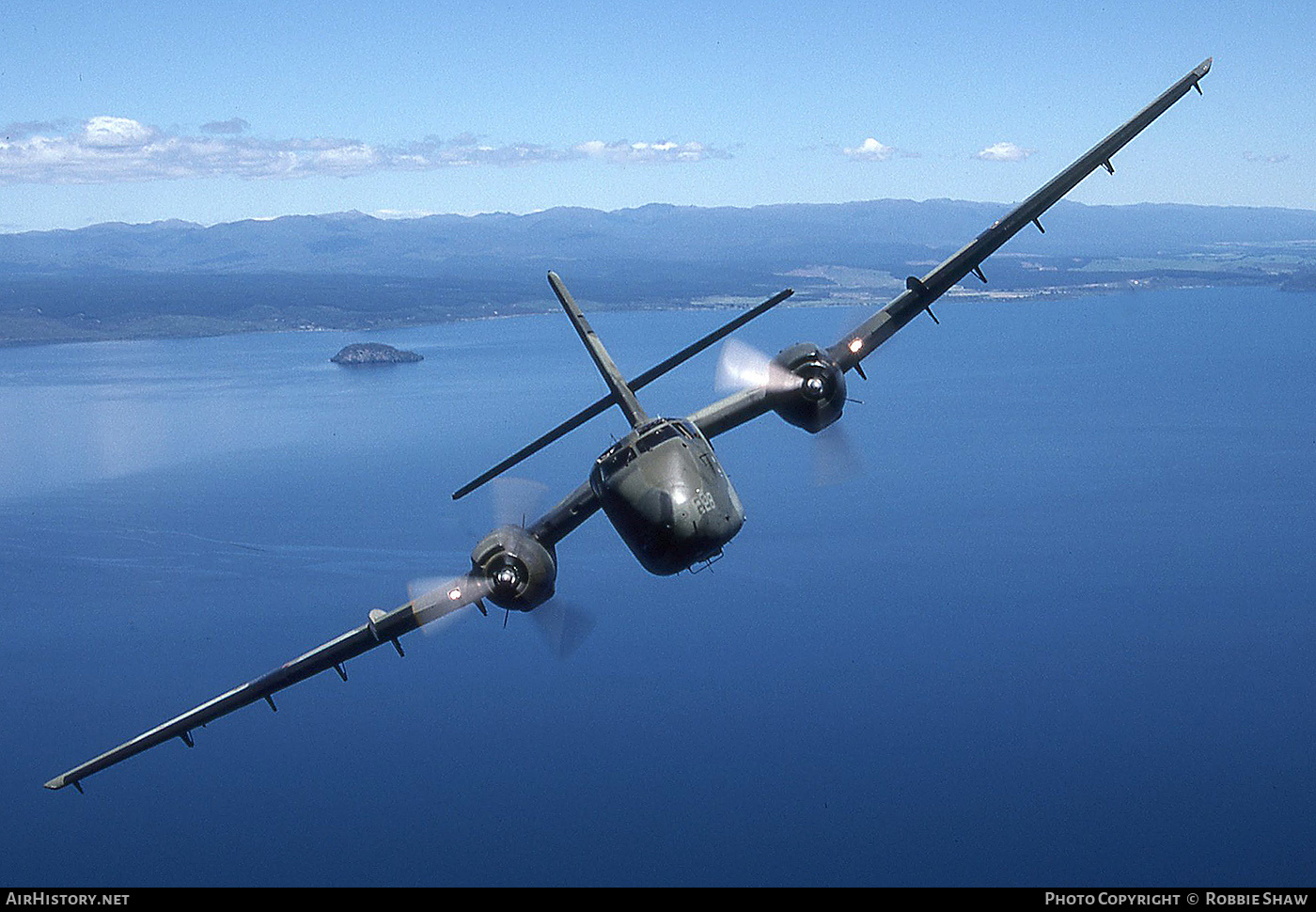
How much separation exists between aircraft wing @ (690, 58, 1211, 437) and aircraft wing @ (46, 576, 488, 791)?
11.6 meters

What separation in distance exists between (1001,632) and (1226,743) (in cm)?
2634

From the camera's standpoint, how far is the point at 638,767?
317 ft

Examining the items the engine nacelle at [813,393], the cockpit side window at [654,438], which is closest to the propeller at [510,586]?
the cockpit side window at [654,438]

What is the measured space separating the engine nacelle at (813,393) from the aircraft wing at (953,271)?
2.57ft

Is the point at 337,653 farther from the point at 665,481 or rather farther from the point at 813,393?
the point at 813,393

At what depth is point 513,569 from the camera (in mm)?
38125

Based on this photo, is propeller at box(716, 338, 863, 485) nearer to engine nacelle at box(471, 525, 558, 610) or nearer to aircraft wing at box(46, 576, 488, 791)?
engine nacelle at box(471, 525, 558, 610)

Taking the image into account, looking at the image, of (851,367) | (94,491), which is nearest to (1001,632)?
(851,367)

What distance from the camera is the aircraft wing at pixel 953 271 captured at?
38625mm

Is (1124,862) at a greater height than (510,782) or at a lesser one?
lesser

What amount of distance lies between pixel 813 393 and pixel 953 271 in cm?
756

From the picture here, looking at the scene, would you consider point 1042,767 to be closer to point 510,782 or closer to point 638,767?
point 638,767

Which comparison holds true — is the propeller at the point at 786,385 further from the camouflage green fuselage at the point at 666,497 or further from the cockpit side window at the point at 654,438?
the camouflage green fuselage at the point at 666,497

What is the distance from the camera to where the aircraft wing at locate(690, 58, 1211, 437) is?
38.6m
